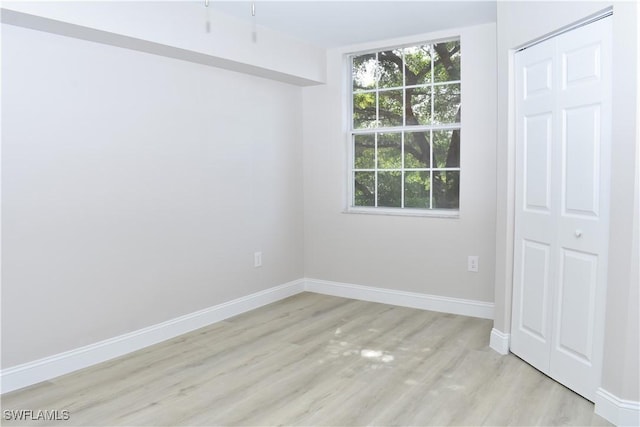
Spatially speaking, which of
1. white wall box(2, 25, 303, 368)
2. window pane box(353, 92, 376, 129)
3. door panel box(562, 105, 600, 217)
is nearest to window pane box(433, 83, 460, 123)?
window pane box(353, 92, 376, 129)

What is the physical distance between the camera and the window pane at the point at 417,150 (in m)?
4.39

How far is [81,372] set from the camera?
3059 millimetres

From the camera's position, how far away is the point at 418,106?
4410mm

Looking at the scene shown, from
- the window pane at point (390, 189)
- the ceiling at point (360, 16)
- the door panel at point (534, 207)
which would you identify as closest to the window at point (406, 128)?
the window pane at point (390, 189)

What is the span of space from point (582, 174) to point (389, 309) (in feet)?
7.04

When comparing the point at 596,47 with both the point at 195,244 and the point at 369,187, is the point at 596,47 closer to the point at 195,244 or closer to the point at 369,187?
the point at 369,187

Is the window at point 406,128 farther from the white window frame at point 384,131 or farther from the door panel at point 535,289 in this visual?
the door panel at point 535,289

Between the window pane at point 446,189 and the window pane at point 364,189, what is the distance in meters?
0.61

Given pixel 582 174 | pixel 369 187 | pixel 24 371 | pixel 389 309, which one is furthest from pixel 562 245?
pixel 24 371

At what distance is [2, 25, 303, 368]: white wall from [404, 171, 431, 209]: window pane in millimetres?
1202

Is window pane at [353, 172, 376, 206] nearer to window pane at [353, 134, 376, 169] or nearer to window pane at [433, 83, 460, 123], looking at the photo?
window pane at [353, 134, 376, 169]

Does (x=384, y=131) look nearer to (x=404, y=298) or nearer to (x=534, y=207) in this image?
(x=404, y=298)

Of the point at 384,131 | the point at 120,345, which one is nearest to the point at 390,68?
the point at 384,131

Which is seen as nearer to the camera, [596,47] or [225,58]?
[596,47]
